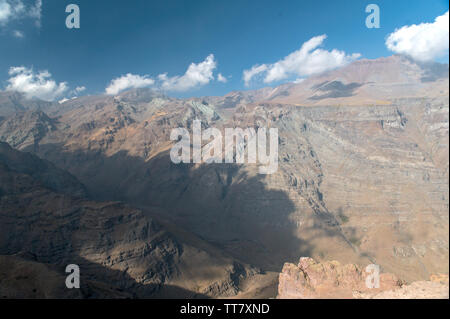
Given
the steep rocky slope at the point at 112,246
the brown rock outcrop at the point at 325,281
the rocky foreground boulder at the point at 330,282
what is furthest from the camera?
the steep rocky slope at the point at 112,246

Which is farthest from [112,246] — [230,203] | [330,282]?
[230,203]

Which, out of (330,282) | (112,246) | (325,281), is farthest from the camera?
(112,246)

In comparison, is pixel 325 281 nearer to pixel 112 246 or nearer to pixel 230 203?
pixel 112 246

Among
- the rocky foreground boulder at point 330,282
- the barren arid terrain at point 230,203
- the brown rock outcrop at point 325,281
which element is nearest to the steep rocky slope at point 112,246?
the barren arid terrain at point 230,203

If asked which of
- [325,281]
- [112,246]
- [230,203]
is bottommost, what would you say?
[112,246]

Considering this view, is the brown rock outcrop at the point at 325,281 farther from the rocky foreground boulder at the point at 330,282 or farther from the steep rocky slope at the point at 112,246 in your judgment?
the steep rocky slope at the point at 112,246

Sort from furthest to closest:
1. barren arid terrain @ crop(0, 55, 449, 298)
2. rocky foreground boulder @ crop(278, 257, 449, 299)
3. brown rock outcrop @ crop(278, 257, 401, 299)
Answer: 1. barren arid terrain @ crop(0, 55, 449, 298)
2. brown rock outcrop @ crop(278, 257, 401, 299)
3. rocky foreground boulder @ crop(278, 257, 449, 299)

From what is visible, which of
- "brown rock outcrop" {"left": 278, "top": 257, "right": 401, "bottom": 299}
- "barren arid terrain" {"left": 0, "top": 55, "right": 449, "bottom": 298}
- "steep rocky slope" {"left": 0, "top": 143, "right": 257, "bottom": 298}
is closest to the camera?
"brown rock outcrop" {"left": 278, "top": 257, "right": 401, "bottom": 299}

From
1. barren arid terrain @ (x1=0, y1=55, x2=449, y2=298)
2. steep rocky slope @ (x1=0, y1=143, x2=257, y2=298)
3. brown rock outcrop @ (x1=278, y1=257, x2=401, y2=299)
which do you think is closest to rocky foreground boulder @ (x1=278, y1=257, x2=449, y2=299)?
brown rock outcrop @ (x1=278, y1=257, x2=401, y2=299)

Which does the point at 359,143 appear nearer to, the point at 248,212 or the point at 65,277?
the point at 248,212

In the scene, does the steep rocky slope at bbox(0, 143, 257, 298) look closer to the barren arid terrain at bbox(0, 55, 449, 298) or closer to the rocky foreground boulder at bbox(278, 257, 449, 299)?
the barren arid terrain at bbox(0, 55, 449, 298)

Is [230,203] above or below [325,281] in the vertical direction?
above
